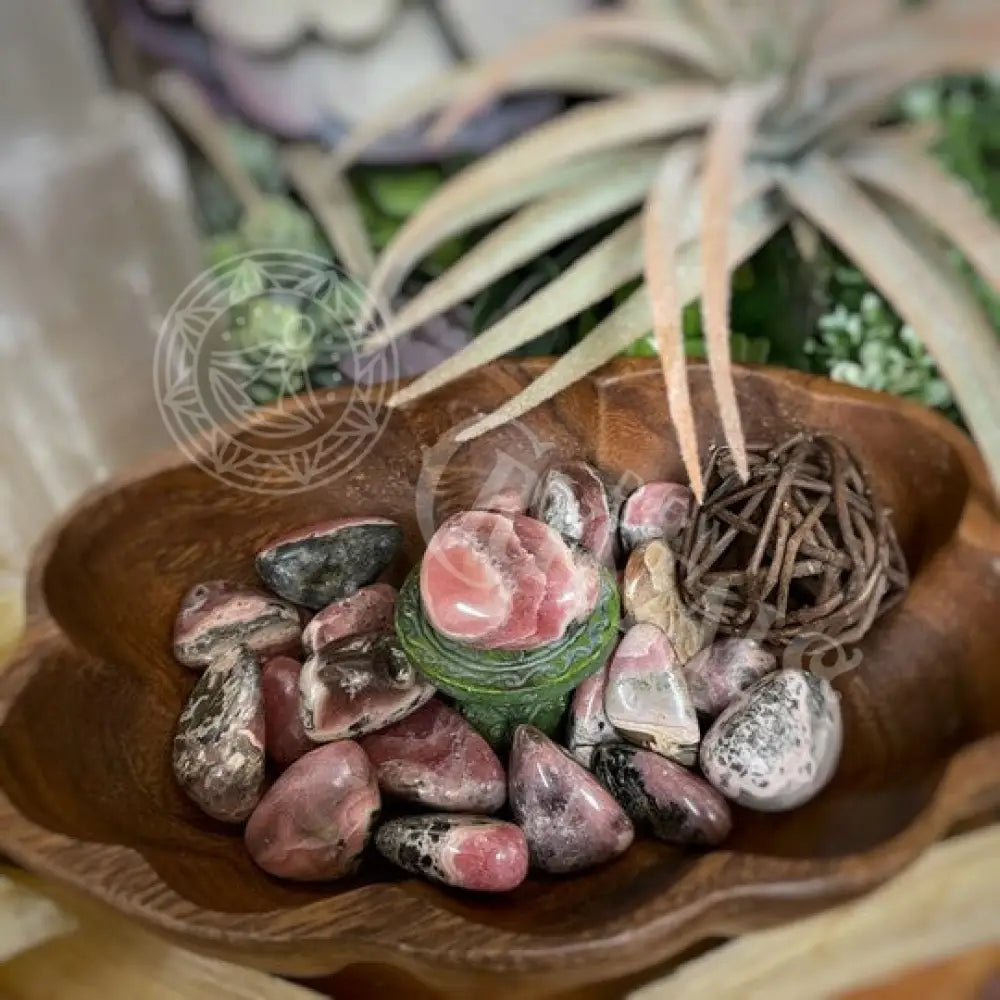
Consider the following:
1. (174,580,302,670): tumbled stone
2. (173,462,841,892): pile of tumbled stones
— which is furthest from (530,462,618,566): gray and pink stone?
(174,580,302,670): tumbled stone

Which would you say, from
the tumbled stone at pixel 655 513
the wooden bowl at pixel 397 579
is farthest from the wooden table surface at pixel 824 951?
the tumbled stone at pixel 655 513

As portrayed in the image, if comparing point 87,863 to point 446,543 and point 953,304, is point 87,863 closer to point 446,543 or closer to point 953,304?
point 446,543

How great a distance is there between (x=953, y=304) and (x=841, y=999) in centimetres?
29

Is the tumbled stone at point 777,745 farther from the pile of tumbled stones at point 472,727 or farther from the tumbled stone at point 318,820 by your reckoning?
the tumbled stone at point 318,820

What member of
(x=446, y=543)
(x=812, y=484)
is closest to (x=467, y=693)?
(x=446, y=543)

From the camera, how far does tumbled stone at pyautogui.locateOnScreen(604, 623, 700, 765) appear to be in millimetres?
420

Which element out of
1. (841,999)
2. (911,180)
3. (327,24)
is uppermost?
(327,24)

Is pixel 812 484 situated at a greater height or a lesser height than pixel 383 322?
lesser

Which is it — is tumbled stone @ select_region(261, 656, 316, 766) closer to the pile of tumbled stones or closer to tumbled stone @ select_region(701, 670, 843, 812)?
the pile of tumbled stones

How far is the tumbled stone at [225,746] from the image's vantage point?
41cm

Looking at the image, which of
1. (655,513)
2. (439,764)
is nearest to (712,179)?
(655,513)

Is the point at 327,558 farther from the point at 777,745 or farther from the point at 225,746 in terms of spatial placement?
the point at 777,745

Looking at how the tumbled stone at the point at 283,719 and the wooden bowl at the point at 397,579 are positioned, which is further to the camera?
the tumbled stone at the point at 283,719

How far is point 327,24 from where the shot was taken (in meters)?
0.37
